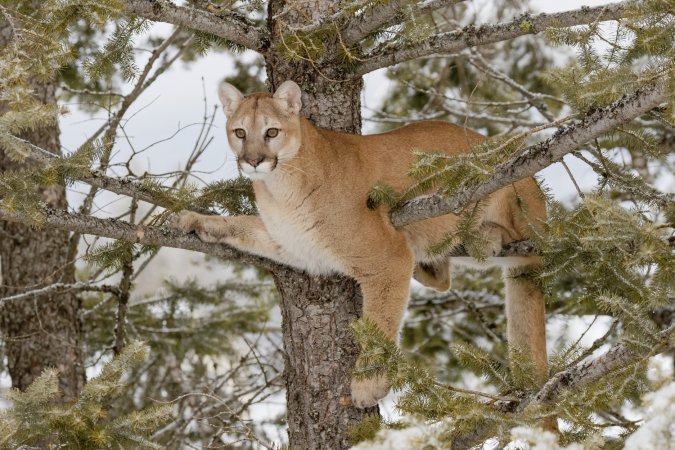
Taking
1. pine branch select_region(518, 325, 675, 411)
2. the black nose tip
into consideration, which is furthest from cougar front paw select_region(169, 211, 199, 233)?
pine branch select_region(518, 325, 675, 411)

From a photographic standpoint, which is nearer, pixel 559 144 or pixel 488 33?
pixel 559 144

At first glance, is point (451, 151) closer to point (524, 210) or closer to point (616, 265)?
point (524, 210)

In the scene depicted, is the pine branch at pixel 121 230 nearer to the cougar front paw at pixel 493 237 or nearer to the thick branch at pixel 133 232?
the thick branch at pixel 133 232

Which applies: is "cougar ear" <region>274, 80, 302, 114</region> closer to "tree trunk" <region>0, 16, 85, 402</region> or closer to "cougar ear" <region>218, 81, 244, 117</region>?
"cougar ear" <region>218, 81, 244, 117</region>

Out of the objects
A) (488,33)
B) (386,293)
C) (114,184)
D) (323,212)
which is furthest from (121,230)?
(488,33)

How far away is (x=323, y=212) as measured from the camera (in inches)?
210

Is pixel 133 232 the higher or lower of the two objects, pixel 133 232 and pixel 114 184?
the lower

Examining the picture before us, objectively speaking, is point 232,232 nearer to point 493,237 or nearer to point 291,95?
point 291,95

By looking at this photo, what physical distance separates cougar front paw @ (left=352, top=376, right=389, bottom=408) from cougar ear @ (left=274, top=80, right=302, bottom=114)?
1.60 meters

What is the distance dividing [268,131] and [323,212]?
57 centimetres

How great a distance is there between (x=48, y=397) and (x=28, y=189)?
1.00 meters

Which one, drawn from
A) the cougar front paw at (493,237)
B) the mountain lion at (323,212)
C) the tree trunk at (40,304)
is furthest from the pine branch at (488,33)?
the tree trunk at (40,304)

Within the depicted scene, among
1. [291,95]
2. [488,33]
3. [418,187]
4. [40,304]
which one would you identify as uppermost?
[488,33]

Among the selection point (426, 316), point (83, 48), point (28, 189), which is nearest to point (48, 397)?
point (28, 189)
